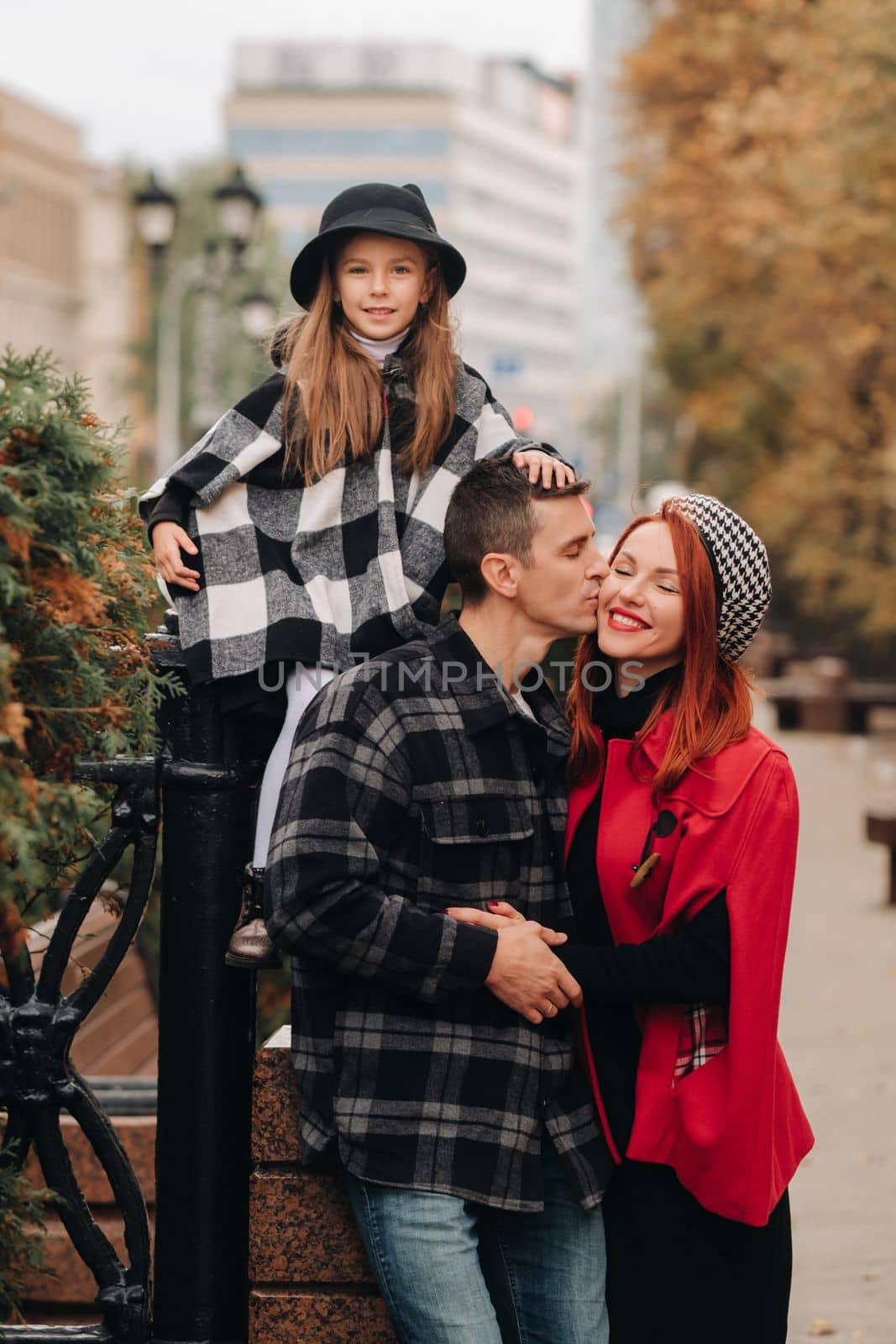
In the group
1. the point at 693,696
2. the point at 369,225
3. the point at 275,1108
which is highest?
the point at 369,225

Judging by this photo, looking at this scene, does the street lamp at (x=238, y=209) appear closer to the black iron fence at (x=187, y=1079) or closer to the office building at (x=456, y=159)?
the black iron fence at (x=187, y=1079)

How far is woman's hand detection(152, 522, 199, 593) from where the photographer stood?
3391mm

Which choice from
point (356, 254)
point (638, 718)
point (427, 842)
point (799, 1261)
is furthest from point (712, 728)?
point (799, 1261)

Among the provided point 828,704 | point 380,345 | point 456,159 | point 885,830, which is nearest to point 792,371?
point 828,704

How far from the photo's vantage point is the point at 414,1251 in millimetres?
2938

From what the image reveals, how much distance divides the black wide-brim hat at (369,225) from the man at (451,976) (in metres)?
0.82

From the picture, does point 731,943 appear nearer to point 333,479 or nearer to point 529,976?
point 529,976

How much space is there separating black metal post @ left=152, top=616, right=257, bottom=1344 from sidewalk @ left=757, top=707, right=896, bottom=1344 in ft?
6.98

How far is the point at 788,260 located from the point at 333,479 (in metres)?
18.1

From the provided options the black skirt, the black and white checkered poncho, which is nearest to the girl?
the black and white checkered poncho

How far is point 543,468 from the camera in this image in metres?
3.21

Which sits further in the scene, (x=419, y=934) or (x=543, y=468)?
(x=543, y=468)

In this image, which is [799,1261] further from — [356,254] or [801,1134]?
[356,254]

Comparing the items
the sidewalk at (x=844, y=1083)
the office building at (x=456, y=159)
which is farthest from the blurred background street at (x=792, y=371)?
the office building at (x=456, y=159)
